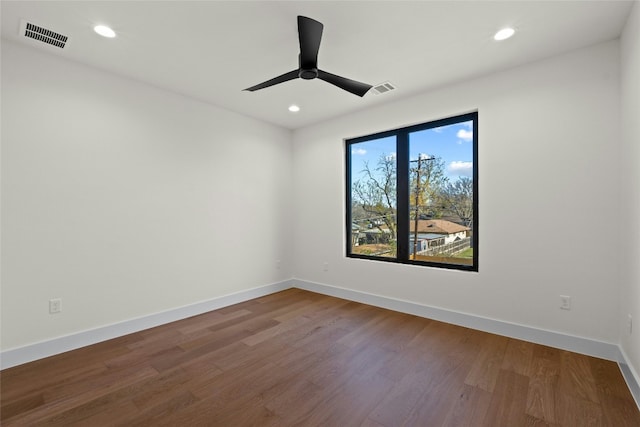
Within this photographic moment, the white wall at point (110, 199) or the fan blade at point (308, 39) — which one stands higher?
the fan blade at point (308, 39)

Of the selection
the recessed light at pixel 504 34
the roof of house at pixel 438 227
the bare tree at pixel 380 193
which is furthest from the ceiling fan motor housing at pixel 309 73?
the roof of house at pixel 438 227

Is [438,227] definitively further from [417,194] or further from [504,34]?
[504,34]

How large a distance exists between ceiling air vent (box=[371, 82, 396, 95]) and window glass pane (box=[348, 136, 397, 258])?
0.69m

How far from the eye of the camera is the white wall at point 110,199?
7.90 ft

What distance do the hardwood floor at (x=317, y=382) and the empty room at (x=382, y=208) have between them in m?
0.02

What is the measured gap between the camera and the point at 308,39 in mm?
1959

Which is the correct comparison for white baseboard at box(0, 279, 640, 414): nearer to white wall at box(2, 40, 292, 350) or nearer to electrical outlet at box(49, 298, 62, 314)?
white wall at box(2, 40, 292, 350)

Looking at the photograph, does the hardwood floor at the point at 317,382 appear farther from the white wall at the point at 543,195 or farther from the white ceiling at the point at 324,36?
the white ceiling at the point at 324,36

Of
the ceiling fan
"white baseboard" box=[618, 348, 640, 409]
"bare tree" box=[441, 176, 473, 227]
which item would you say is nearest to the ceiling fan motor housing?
the ceiling fan

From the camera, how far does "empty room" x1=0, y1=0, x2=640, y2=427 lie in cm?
199

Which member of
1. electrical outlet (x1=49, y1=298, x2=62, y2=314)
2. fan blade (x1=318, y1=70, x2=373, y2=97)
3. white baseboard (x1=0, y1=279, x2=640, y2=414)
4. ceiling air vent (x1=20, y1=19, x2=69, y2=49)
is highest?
ceiling air vent (x1=20, y1=19, x2=69, y2=49)

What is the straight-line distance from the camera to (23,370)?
2.29m

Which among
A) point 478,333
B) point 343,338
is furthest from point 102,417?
point 478,333

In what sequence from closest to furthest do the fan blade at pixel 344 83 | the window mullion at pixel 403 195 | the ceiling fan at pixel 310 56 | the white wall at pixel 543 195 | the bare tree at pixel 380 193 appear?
the ceiling fan at pixel 310 56 < the fan blade at pixel 344 83 < the white wall at pixel 543 195 < the window mullion at pixel 403 195 < the bare tree at pixel 380 193
